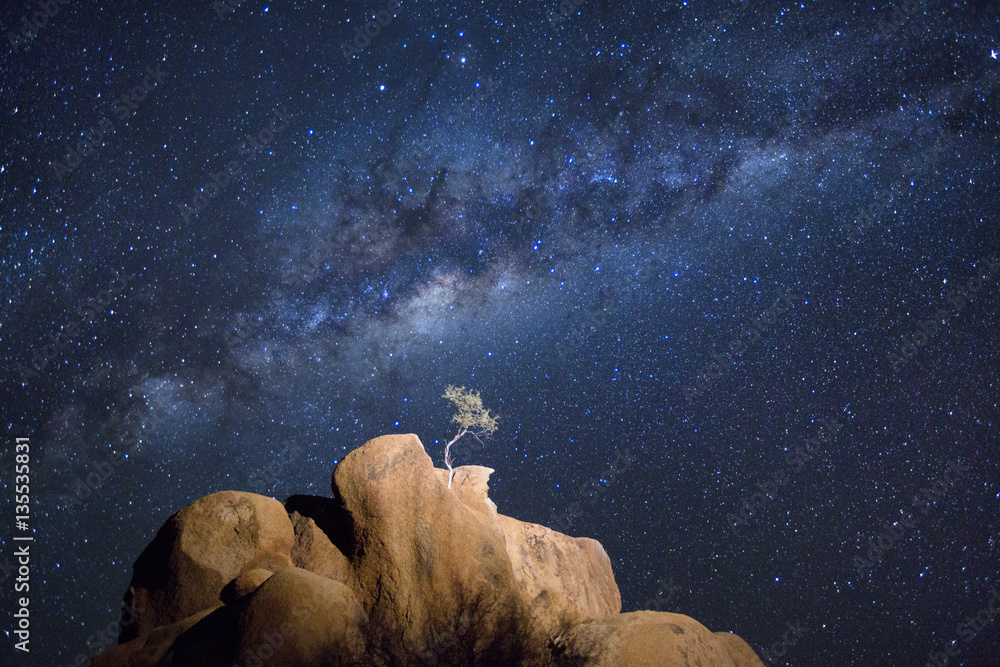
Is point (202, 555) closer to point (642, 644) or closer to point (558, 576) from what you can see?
point (558, 576)

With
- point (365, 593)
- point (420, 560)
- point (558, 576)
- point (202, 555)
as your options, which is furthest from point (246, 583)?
point (558, 576)

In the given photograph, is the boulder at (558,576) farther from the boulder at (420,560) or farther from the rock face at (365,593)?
the boulder at (420,560)

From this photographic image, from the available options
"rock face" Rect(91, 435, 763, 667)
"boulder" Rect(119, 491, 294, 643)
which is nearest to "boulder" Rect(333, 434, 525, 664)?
"rock face" Rect(91, 435, 763, 667)

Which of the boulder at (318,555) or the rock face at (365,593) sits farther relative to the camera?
the boulder at (318,555)

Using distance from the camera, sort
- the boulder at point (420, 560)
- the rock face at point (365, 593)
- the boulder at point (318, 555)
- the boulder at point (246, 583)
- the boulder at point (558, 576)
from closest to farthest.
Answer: the rock face at point (365, 593)
the boulder at point (246, 583)
the boulder at point (420, 560)
the boulder at point (318, 555)
the boulder at point (558, 576)

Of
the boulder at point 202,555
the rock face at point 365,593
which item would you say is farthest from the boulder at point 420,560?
the boulder at point 202,555

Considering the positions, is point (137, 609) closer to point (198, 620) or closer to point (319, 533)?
point (198, 620)

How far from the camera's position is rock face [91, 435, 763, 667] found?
6.30m

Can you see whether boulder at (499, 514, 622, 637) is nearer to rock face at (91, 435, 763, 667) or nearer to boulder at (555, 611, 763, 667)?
rock face at (91, 435, 763, 667)

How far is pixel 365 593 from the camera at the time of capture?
737 cm

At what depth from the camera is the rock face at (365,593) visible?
6.30m

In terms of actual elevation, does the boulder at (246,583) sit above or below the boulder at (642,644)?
above

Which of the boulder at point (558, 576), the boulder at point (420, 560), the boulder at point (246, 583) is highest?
the boulder at point (246, 583)

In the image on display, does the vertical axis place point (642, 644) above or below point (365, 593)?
below
